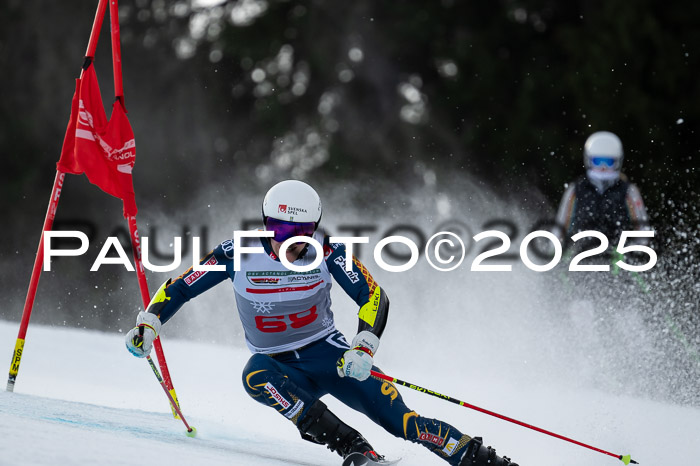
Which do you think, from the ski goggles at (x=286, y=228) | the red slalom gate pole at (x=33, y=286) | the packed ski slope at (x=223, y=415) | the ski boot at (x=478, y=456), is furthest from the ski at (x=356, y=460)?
the red slalom gate pole at (x=33, y=286)

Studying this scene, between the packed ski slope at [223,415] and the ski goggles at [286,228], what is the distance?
42.1 inches

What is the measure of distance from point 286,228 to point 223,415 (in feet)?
7.32

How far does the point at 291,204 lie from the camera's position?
16.8 feet

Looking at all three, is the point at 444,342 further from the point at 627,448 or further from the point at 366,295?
the point at 366,295

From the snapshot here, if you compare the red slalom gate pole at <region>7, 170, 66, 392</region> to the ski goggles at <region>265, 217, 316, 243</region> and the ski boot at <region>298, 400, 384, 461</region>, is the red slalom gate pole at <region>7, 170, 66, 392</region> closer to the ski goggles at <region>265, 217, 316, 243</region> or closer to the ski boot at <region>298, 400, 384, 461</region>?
the ski goggles at <region>265, 217, 316, 243</region>

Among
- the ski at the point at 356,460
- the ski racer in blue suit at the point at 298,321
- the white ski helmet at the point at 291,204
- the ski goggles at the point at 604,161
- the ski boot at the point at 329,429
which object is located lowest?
the ski at the point at 356,460

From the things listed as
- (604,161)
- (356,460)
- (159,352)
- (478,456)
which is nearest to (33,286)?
(159,352)

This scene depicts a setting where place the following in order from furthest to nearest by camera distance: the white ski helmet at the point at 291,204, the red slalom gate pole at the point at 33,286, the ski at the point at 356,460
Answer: the red slalom gate pole at the point at 33,286, the white ski helmet at the point at 291,204, the ski at the point at 356,460

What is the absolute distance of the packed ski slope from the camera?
421 cm

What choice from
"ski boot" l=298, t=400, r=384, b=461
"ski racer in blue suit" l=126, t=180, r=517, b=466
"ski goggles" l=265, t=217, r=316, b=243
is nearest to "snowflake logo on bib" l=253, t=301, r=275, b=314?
"ski racer in blue suit" l=126, t=180, r=517, b=466

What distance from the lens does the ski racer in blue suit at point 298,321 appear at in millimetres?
4875

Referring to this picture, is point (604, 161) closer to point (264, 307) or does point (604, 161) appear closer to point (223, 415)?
point (223, 415)

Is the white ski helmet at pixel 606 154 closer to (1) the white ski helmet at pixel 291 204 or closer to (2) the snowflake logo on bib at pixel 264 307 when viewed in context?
(1) the white ski helmet at pixel 291 204

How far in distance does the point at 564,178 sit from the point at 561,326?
23.8ft
